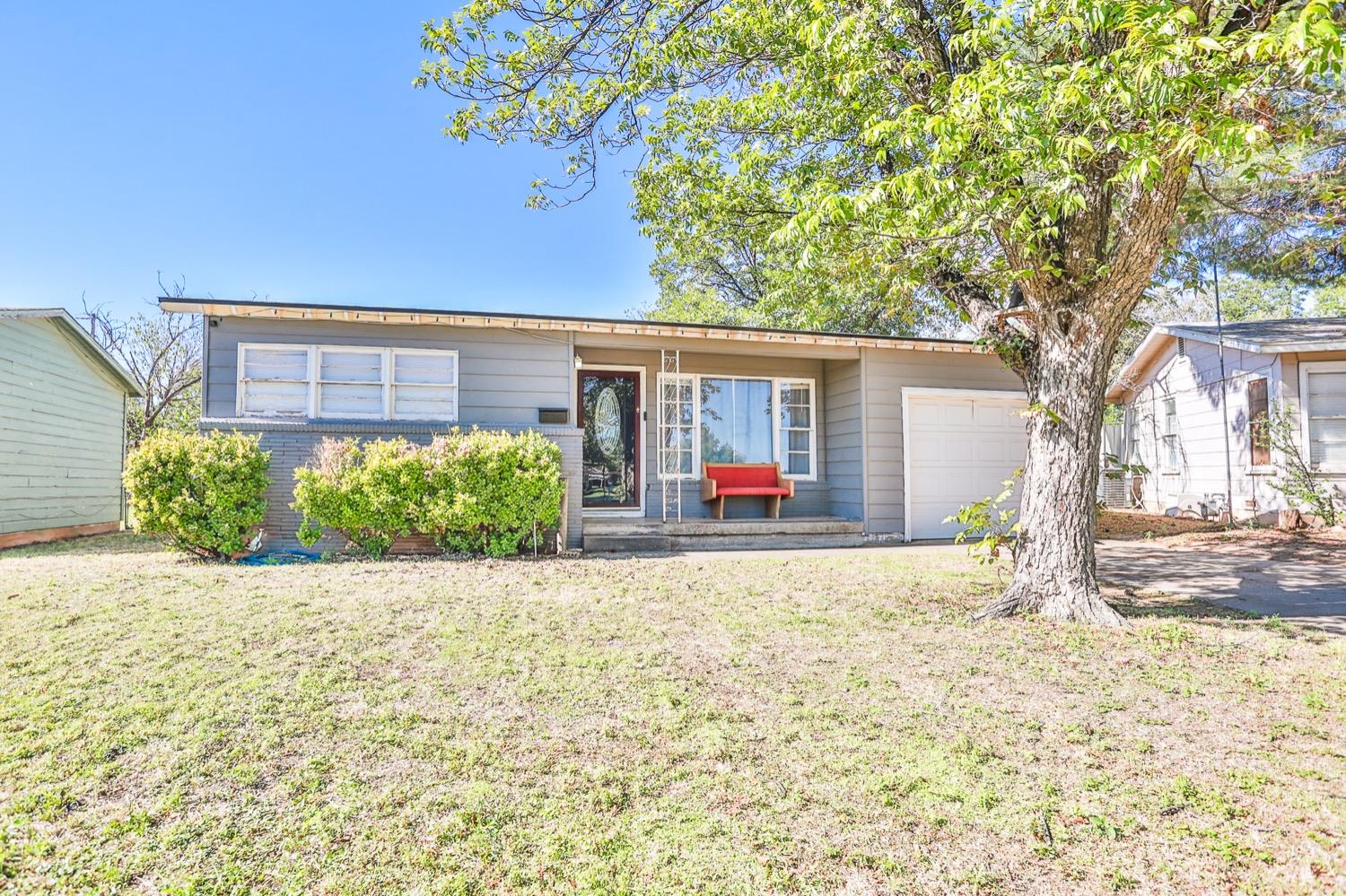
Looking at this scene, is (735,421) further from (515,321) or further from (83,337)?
(83,337)

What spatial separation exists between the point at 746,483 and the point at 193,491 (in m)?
6.56

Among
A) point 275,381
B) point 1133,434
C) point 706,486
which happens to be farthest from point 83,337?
point 1133,434

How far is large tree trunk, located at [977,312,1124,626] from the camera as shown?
4.69 meters

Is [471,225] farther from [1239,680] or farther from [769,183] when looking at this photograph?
[1239,680]

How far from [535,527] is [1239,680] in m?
5.77

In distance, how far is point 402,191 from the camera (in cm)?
1531

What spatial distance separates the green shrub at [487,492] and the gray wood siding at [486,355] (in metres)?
1.28

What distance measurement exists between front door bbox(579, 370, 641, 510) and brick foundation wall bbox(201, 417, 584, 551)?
166 centimetres

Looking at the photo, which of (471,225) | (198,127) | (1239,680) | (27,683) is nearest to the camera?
(27,683)

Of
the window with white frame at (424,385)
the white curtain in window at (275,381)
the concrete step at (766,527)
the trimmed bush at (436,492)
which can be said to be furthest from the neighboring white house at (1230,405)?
the white curtain in window at (275,381)

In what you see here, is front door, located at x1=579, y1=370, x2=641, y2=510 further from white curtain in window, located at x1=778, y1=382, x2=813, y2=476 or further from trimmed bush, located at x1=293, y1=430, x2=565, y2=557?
trimmed bush, located at x1=293, y1=430, x2=565, y2=557

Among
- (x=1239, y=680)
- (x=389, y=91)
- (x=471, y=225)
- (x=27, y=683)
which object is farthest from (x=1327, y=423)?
(x=471, y=225)

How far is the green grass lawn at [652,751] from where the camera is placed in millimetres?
1923

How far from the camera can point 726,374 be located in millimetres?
10062
